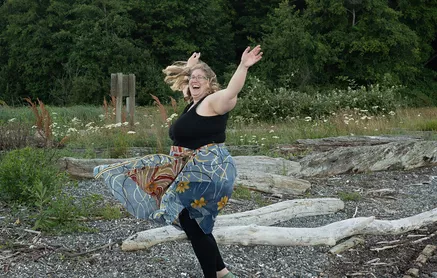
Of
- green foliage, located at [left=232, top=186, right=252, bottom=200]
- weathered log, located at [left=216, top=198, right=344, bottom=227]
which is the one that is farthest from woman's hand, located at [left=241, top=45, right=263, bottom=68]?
green foliage, located at [left=232, top=186, right=252, bottom=200]

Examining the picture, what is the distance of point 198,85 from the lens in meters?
4.38

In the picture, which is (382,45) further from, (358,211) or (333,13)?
(358,211)

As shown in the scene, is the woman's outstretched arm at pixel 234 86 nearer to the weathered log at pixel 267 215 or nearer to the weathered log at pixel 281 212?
the weathered log at pixel 267 215

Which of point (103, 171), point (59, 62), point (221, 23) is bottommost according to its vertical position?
point (59, 62)

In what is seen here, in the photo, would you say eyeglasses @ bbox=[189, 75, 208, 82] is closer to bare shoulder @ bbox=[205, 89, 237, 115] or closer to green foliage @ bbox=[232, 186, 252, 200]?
bare shoulder @ bbox=[205, 89, 237, 115]

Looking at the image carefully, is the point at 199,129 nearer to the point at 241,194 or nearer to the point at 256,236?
the point at 256,236

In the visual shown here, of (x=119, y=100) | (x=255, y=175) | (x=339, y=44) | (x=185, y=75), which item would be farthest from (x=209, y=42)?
(x=185, y=75)

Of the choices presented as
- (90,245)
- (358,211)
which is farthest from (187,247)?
(358,211)

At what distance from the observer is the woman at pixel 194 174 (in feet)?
13.7

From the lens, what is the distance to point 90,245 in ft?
17.1

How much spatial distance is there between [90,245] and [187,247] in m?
0.80

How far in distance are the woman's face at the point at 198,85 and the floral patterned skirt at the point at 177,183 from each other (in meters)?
0.38

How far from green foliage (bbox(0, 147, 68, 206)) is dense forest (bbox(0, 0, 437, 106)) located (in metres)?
22.3

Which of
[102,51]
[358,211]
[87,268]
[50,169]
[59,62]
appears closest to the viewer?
[87,268]
